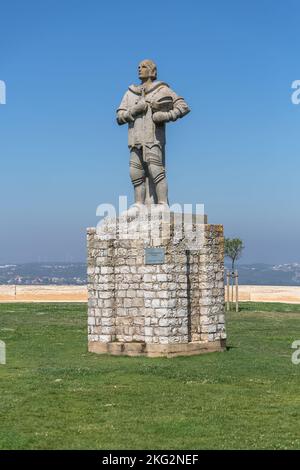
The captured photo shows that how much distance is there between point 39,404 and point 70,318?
53.9 feet

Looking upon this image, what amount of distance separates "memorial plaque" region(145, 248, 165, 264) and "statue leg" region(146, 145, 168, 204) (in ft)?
4.64

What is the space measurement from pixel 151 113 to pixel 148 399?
8.13 meters

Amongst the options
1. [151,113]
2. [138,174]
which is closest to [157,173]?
[138,174]

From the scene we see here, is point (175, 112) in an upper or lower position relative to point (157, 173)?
upper

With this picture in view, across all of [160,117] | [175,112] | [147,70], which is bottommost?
[160,117]

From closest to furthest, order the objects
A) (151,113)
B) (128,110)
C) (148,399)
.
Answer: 1. (148,399)
2. (151,113)
3. (128,110)

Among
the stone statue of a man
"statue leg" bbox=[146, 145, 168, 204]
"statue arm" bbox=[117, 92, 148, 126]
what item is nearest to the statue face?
the stone statue of a man

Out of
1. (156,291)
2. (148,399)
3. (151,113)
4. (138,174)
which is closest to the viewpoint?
(148,399)

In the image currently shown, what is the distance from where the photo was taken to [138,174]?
1772 cm

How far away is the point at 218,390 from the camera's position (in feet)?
A: 41.2

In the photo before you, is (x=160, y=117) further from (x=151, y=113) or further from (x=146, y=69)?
(x=146, y=69)

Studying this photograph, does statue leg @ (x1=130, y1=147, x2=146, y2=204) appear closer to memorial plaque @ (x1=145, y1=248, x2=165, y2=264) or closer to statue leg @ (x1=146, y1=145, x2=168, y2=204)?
statue leg @ (x1=146, y1=145, x2=168, y2=204)

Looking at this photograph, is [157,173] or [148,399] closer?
[148,399]

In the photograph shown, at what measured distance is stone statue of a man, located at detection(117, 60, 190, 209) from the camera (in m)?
17.4
